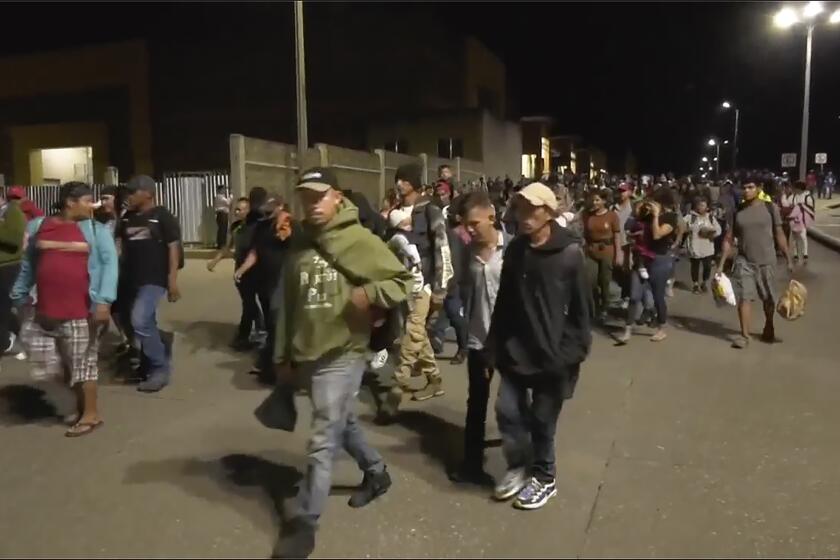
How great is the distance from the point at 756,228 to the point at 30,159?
141 feet

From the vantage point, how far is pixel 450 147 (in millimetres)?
35375

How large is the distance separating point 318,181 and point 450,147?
31853 mm

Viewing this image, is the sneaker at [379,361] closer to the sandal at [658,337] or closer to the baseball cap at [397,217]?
the baseball cap at [397,217]

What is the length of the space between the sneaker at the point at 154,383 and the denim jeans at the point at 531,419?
148 inches

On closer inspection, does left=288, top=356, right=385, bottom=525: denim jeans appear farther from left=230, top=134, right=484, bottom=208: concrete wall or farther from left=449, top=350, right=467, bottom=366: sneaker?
left=230, top=134, right=484, bottom=208: concrete wall

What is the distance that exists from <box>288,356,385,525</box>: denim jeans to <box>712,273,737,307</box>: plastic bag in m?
6.05

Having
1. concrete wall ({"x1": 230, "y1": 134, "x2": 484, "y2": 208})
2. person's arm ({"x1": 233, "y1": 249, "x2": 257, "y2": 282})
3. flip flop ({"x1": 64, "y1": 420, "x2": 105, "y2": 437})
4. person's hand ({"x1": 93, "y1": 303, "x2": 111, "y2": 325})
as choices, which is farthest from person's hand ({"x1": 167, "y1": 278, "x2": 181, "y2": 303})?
concrete wall ({"x1": 230, "y1": 134, "x2": 484, "y2": 208})

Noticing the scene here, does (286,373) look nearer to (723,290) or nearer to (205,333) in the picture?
(205,333)

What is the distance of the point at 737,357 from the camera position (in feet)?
26.9

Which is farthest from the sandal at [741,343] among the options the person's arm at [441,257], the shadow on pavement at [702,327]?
the person's arm at [441,257]

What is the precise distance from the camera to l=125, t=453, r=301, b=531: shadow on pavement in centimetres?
468

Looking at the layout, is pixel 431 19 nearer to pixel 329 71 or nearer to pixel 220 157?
pixel 329 71

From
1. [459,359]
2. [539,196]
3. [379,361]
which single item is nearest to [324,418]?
[539,196]

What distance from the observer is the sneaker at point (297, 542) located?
3.82 metres
